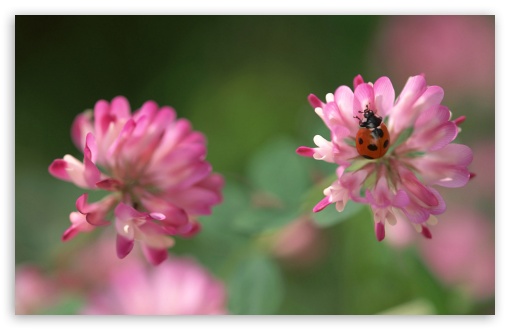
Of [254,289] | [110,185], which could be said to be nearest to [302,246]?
[254,289]

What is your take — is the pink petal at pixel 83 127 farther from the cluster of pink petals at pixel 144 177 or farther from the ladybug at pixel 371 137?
the ladybug at pixel 371 137

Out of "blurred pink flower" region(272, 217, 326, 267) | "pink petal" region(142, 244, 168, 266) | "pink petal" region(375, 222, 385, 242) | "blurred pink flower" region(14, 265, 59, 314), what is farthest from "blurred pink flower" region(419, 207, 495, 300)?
"blurred pink flower" region(14, 265, 59, 314)

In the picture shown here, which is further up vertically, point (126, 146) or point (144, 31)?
point (144, 31)

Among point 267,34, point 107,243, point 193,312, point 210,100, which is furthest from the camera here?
point 210,100

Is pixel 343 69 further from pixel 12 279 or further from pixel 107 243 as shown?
pixel 12 279

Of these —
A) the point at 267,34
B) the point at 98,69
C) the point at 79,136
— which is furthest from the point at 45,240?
the point at 267,34

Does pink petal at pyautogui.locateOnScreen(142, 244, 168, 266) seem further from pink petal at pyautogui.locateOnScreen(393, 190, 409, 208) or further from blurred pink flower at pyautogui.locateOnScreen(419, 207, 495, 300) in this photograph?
blurred pink flower at pyautogui.locateOnScreen(419, 207, 495, 300)

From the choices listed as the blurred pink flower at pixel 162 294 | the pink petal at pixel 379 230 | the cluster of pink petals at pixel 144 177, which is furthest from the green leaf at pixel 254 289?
the pink petal at pixel 379 230

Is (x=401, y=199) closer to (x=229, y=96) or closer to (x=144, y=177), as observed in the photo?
(x=144, y=177)
